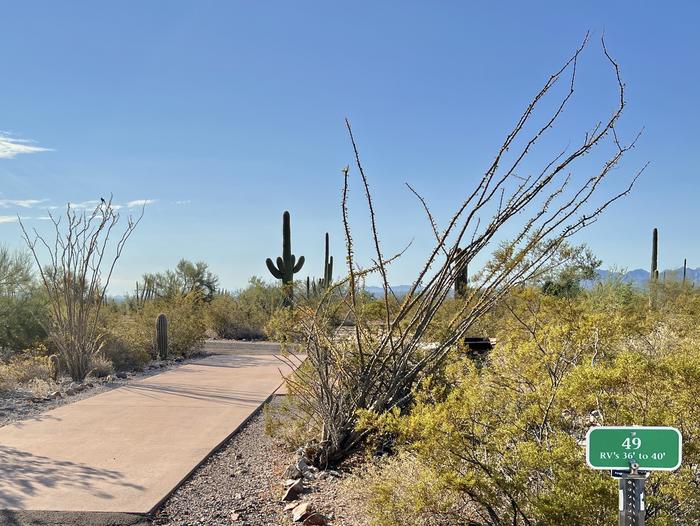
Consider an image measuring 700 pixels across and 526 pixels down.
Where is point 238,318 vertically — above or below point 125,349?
above

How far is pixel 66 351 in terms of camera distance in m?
11.5

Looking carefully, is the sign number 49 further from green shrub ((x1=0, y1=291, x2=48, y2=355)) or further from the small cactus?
green shrub ((x1=0, y1=291, x2=48, y2=355))

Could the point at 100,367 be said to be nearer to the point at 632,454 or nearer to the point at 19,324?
the point at 19,324

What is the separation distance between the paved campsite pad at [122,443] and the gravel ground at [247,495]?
179mm

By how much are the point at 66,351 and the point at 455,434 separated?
9485 mm

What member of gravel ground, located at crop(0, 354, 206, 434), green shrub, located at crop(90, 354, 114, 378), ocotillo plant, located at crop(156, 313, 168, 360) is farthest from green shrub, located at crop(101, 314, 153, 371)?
gravel ground, located at crop(0, 354, 206, 434)

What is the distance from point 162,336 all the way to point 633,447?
43.4 ft

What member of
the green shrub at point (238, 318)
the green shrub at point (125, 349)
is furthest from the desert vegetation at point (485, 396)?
the green shrub at point (238, 318)

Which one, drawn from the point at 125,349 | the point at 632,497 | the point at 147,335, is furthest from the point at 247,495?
the point at 147,335

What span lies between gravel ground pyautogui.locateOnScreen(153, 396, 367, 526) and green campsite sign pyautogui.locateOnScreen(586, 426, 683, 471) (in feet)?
7.06

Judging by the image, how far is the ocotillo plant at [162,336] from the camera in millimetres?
14836

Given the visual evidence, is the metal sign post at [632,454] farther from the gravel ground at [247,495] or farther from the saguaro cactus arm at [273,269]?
the saguaro cactus arm at [273,269]

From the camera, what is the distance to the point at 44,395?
9977mm

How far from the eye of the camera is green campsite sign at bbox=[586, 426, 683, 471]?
2.76 meters
